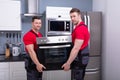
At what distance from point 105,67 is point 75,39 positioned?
68.8 inches

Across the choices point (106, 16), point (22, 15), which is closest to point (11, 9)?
point (22, 15)

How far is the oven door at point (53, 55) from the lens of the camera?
2.31m

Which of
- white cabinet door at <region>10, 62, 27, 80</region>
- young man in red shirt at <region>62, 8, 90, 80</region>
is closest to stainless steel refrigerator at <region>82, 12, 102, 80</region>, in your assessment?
white cabinet door at <region>10, 62, 27, 80</region>

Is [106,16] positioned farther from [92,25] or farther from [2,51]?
[2,51]

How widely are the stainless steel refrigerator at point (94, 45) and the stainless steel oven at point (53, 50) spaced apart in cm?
135

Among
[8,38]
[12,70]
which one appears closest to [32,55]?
[12,70]

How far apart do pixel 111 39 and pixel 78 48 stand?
1.51m

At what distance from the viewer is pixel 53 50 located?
7.79ft

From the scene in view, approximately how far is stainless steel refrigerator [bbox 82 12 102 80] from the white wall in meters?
0.12

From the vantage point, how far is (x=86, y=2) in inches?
167

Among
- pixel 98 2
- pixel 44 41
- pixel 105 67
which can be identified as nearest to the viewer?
pixel 44 41

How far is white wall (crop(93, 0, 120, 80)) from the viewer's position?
3.40m

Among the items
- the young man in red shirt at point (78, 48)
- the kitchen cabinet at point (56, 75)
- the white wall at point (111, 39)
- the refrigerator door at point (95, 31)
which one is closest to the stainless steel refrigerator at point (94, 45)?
the refrigerator door at point (95, 31)

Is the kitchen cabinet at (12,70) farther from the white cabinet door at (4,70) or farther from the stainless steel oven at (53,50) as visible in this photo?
the stainless steel oven at (53,50)
